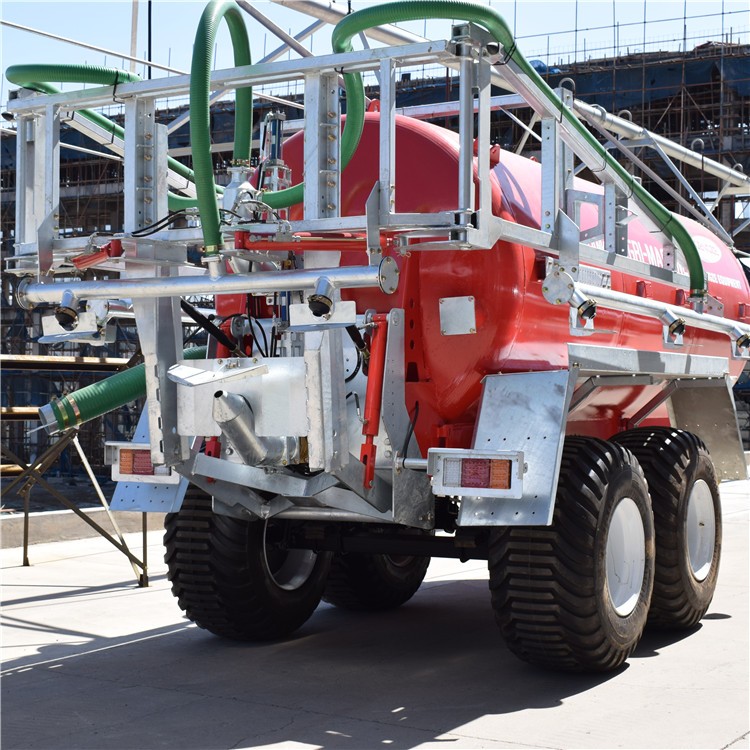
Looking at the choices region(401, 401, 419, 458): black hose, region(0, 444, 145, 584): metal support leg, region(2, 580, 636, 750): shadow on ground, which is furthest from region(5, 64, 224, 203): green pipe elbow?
region(0, 444, 145, 584): metal support leg

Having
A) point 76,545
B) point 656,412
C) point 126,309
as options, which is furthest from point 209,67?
point 76,545

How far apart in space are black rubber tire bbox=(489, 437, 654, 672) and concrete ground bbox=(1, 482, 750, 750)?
0.67 feet

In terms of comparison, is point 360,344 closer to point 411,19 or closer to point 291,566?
point 411,19

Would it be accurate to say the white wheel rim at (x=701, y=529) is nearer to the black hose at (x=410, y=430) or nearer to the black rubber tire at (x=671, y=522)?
the black rubber tire at (x=671, y=522)

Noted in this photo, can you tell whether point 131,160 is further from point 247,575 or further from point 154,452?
→ point 247,575

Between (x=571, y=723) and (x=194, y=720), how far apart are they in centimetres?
162

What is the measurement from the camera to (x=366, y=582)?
7.34 m

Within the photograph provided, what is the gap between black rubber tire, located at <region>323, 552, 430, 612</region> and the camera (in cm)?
732

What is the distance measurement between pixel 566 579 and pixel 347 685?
1.19 m

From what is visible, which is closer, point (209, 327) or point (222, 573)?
point (209, 327)

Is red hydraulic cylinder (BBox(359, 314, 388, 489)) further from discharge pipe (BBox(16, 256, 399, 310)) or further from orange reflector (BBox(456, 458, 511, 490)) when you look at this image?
orange reflector (BBox(456, 458, 511, 490))

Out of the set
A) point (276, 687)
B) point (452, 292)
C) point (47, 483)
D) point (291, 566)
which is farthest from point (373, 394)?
point (47, 483)

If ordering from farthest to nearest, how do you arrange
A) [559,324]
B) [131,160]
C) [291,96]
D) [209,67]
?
[291,96] < [559,324] < [131,160] < [209,67]

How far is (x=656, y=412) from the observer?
26.5 feet
